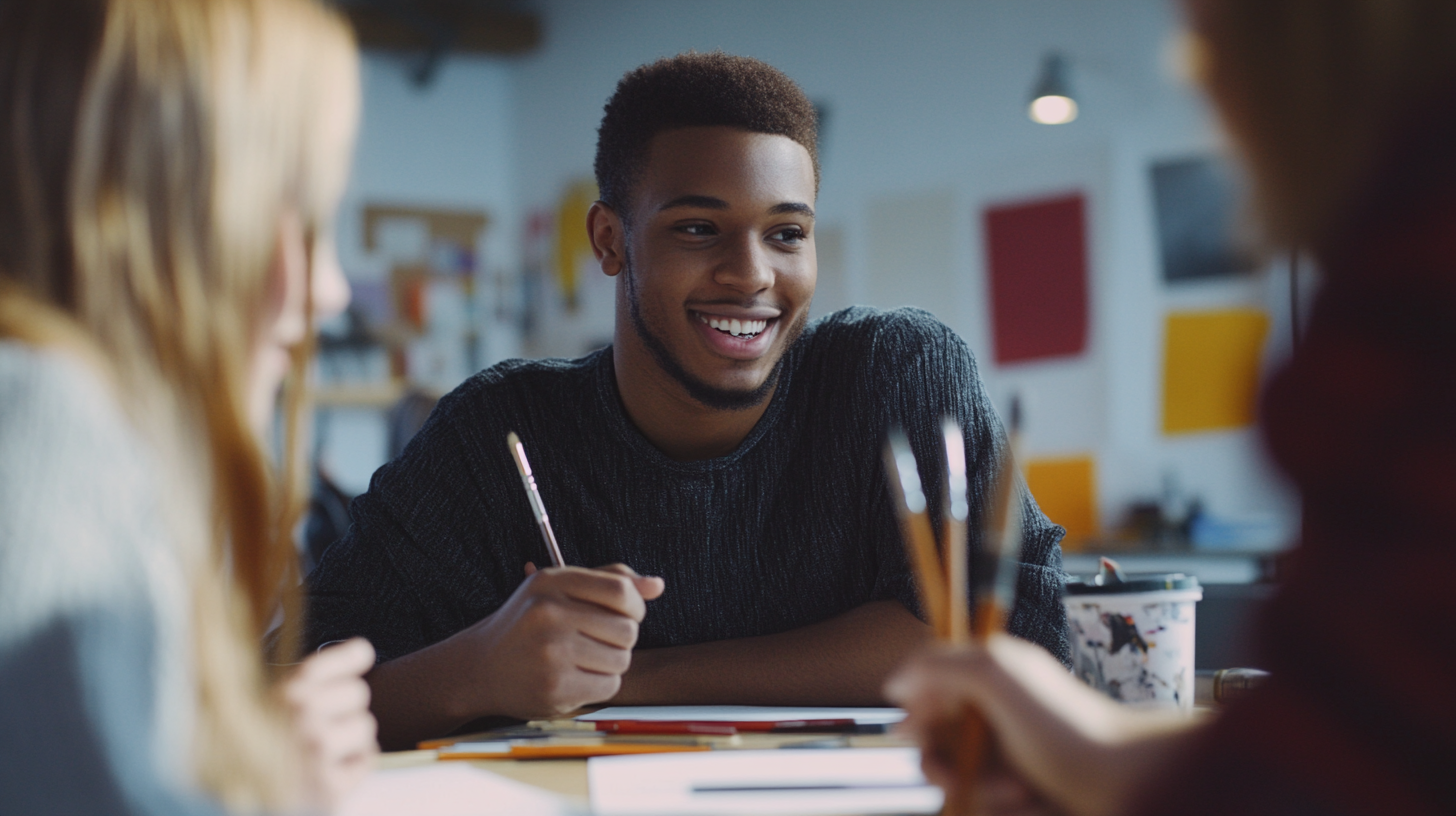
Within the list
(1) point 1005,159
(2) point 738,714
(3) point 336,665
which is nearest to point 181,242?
(3) point 336,665

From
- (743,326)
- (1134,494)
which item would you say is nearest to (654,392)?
(743,326)

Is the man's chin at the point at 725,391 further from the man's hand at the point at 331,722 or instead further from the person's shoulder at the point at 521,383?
the man's hand at the point at 331,722

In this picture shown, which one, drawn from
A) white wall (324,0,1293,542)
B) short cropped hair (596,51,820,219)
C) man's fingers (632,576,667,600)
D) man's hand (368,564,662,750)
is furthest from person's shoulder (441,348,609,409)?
white wall (324,0,1293,542)

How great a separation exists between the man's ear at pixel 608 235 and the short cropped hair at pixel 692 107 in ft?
0.05

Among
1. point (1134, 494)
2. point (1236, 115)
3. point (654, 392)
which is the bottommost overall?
point (1134, 494)

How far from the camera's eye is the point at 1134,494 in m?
3.76

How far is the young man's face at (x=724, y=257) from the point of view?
1.46 meters

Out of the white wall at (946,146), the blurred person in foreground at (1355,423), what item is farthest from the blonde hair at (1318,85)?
the white wall at (946,146)

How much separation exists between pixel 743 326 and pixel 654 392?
0.14 m

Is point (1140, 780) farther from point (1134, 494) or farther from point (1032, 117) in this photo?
point (1032, 117)

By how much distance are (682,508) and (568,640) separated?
378mm

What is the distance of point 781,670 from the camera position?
4.00 feet

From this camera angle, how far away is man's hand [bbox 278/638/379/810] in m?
0.69

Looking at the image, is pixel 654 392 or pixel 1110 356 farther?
pixel 1110 356
